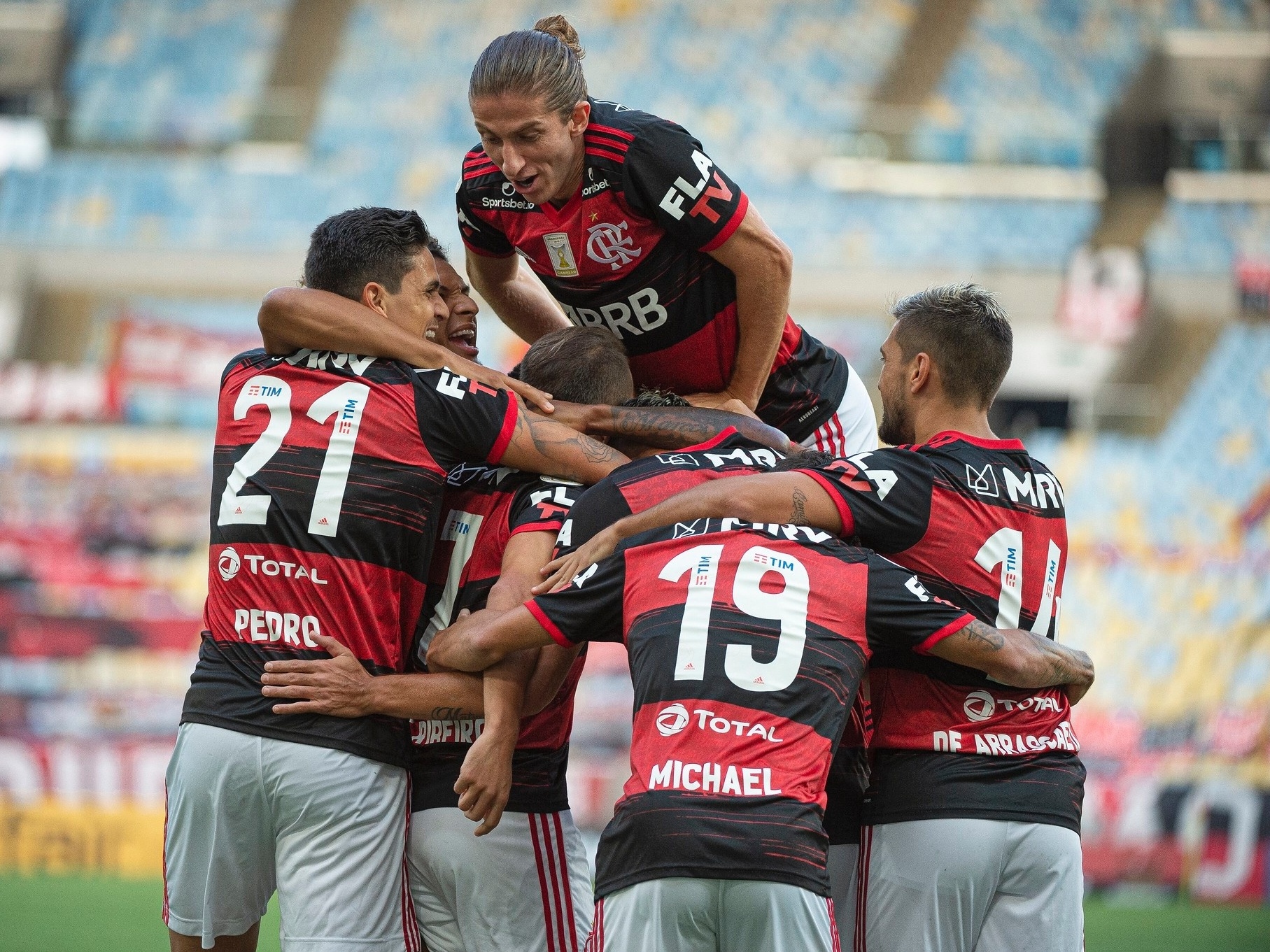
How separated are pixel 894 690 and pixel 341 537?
53.1 inches

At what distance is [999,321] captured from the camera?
11.2ft

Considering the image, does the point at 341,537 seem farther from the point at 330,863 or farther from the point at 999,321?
the point at 999,321

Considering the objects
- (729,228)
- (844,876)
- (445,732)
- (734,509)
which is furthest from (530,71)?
(844,876)

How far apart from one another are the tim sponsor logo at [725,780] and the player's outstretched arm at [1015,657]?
51cm

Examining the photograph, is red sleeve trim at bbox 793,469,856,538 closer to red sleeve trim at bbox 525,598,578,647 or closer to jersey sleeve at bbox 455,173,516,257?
red sleeve trim at bbox 525,598,578,647

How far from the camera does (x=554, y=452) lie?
3.35m

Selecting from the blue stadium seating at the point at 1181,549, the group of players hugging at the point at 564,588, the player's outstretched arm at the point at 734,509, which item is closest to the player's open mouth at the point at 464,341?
the group of players hugging at the point at 564,588

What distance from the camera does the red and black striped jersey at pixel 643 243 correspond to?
3393mm

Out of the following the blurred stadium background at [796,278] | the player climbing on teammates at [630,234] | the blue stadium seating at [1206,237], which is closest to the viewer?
the player climbing on teammates at [630,234]

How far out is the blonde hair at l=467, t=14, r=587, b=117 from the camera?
321 cm

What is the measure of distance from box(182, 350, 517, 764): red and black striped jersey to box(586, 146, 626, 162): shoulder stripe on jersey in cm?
65

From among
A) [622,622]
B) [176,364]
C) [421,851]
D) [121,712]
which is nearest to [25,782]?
[121,712]

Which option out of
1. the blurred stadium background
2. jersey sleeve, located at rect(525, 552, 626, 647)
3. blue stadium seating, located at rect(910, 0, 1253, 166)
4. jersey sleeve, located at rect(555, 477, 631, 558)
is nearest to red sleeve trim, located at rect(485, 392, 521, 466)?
jersey sleeve, located at rect(555, 477, 631, 558)

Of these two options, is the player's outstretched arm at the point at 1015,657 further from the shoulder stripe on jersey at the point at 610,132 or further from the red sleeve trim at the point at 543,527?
the shoulder stripe on jersey at the point at 610,132
